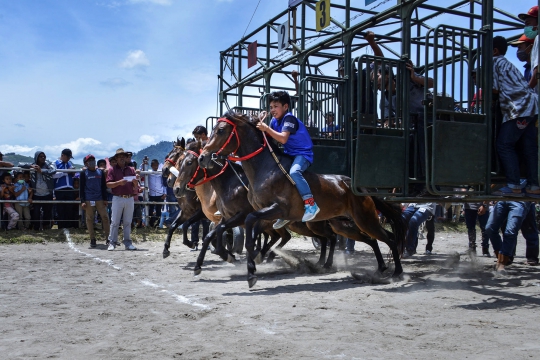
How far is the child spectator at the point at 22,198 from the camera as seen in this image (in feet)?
46.0

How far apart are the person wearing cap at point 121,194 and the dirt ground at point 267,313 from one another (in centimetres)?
329

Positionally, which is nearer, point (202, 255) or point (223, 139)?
point (223, 139)

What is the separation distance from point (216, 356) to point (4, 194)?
461 inches

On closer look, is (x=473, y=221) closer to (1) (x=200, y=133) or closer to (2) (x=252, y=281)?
(1) (x=200, y=133)

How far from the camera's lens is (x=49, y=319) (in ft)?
17.8

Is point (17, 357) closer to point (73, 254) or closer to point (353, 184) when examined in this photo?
point (353, 184)

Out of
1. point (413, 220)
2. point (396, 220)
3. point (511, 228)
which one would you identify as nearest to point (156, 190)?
point (413, 220)

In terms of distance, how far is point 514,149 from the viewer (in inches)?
253

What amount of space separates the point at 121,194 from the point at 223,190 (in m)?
5.05

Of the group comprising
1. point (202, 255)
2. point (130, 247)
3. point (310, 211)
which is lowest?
point (130, 247)

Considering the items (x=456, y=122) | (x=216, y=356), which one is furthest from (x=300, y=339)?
(x=456, y=122)

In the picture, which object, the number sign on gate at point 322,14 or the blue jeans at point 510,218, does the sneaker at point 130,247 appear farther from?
the blue jeans at point 510,218

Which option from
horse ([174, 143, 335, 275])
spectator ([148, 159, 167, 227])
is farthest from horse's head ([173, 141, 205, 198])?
spectator ([148, 159, 167, 227])

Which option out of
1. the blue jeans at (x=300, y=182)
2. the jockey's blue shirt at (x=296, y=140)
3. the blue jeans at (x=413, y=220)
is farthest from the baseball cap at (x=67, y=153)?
the blue jeans at (x=300, y=182)
